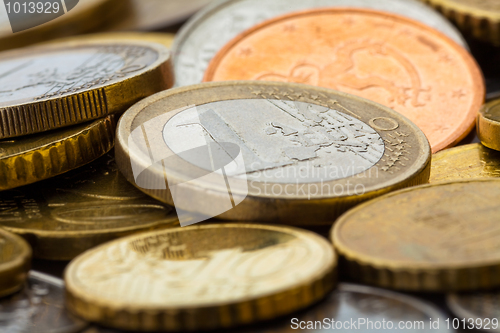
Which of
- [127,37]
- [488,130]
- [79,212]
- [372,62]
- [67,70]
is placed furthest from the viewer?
[127,37]

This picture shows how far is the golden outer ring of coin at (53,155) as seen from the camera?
121 centimetres

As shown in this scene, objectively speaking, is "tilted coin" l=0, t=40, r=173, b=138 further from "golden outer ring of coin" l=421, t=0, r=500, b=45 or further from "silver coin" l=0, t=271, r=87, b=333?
"golden outer ring of coin" l=421, t=0, r=500, b=45

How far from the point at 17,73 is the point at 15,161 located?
0.53 m

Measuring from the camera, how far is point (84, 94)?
1.30 metres

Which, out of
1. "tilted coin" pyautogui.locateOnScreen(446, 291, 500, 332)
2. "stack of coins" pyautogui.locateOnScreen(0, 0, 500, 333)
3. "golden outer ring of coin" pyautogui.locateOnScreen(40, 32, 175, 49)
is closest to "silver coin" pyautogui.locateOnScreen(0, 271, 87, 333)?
"stack of coins" pyautogui.locateOnScreen(0, 0, 500, 333)

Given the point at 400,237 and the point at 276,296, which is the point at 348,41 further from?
the point at 276,296

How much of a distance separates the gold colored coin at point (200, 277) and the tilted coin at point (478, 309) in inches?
8.7

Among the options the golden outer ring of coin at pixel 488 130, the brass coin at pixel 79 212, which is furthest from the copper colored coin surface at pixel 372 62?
the brass coin at pixel 79 212

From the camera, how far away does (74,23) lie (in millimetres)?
2584

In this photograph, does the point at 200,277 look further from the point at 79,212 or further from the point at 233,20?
the point at 233,20

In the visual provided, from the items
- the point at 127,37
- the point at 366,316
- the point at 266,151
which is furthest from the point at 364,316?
the point at 127,37

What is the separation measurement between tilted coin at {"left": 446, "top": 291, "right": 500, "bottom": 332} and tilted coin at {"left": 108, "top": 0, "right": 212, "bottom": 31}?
2.15 m

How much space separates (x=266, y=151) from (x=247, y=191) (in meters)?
0.18

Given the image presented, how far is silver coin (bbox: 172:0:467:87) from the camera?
6.33 feet
